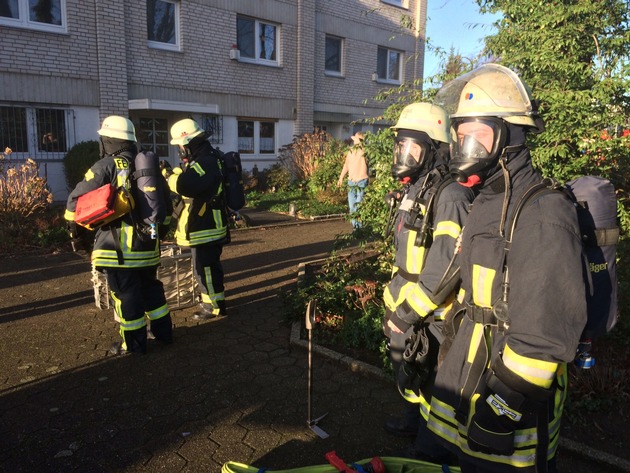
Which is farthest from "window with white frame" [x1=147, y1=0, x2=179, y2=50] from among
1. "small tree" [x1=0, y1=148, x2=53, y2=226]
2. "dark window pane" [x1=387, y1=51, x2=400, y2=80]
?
"dark window pane" [x1=387, y1=51, x2=400, y2=80]

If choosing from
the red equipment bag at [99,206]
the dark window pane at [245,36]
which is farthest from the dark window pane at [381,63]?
the red equipment bag at [99,206]

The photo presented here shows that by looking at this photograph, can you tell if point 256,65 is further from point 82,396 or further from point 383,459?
point 383,459

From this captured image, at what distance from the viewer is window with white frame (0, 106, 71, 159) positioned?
39.6ft

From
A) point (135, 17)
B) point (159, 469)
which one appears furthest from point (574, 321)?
point (135, 17)

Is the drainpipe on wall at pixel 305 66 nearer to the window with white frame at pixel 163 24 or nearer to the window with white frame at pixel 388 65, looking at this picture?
the window with white frame at pixel 388 65

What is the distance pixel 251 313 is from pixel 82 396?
225cm

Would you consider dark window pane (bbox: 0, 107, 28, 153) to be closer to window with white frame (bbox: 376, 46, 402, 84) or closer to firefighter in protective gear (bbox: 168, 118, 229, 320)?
firefighter in protective gear (bbox: 168, 118, 229, 320)

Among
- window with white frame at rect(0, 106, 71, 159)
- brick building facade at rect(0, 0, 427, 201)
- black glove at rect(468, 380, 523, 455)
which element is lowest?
black glove at rect(468, 380, 523, 455)

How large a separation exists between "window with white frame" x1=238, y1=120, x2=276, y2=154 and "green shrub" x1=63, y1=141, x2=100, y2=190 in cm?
556

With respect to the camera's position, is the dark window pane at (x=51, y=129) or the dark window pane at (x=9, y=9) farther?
the dark window pane at (x=51, y=129)

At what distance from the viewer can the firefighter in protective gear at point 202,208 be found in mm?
5020

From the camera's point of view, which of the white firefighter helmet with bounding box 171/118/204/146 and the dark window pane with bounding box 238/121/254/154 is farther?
the dark window pane with bounding box 238/121/254/154

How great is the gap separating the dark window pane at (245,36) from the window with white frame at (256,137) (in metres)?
2.28

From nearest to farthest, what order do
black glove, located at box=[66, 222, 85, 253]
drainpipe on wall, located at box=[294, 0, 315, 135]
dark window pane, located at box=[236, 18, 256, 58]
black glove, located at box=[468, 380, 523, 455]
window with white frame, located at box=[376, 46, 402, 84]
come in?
black glove, located at box=[468, 380, 523, 455] < black glove, located at box=[66, 222, 85, 253] < dark window pane, located at box=[236, 18, 256, 58] < drainpipe on wall, located at box=[294, 0, 315, 135] < window with white frame, located at box=[376, 46, 402, 84]
